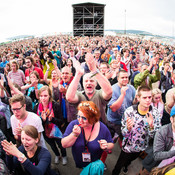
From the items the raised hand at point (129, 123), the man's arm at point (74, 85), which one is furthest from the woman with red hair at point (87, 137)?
the raised hand at point (129, 123)

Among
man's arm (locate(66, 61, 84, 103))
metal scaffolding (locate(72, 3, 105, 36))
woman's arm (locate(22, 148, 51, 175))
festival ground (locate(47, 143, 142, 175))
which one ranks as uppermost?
metal scaffolding (locate(72, 3, 105, 36))

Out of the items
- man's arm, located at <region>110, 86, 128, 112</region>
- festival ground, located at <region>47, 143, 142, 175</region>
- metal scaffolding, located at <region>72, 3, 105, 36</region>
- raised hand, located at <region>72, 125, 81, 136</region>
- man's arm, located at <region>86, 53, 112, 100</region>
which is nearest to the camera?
raised hand, located at <region>72, 125, 81, 136</region>

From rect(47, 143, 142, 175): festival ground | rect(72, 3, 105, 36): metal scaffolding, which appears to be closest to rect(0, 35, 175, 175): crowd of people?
rect(47, 143, 142, 175): festival ground

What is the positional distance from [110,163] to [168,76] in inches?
122

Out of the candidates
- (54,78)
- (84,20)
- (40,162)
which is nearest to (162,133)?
(40,162)

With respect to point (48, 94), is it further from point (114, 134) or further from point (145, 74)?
point (145, 74)

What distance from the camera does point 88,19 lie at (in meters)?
23.1

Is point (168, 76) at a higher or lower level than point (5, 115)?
higher

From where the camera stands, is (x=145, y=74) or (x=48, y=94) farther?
(x=145, y=74)

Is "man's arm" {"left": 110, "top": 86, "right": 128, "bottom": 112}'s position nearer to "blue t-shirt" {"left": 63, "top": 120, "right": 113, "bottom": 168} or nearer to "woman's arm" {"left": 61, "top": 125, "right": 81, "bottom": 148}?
"blue t-shirt" {"left": 63, "top": 120, "right": 113, "bottom": 168}

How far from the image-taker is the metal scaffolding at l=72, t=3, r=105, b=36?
21.9 meters

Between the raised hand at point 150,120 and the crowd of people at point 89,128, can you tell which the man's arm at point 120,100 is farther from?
the raised hand at point 150,120

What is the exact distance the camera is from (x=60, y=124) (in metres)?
2.44

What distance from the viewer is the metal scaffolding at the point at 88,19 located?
21875 millimetres
